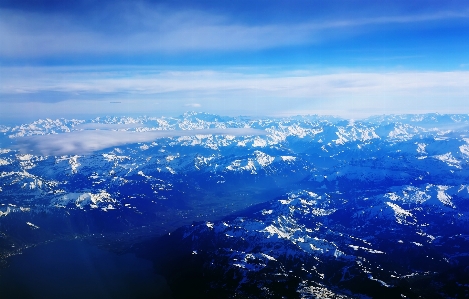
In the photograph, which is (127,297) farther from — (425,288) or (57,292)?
(425,288)

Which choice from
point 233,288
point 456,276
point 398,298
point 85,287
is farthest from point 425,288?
point 85,287

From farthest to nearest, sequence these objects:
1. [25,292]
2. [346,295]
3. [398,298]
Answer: [25,292]
[346,295]
[398,298]

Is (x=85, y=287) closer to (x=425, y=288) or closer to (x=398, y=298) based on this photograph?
(x=398, y=298)

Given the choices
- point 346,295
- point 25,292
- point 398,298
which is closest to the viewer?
point 398,298

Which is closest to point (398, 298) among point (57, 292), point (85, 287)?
point (85, 287)

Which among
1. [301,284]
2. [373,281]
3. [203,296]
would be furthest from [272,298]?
[373,281]

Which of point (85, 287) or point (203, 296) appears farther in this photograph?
point (85, 287)

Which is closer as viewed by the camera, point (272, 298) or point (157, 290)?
point (272, 298)

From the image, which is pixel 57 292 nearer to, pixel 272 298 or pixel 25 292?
pixel 25 292
